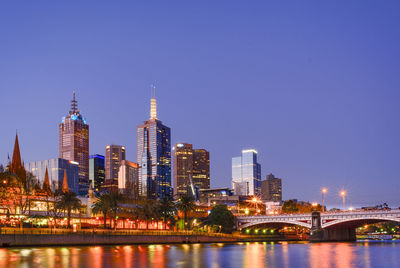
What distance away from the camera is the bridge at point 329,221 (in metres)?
148

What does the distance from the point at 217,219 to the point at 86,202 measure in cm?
4946

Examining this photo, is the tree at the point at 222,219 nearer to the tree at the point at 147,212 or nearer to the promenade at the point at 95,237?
the promenade at the point at 95,237

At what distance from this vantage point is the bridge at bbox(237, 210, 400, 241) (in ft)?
485

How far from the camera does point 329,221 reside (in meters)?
164

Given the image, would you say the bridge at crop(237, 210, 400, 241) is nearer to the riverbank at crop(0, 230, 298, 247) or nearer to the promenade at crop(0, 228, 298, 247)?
the riverbank at crop(0, 230, 298, 247)

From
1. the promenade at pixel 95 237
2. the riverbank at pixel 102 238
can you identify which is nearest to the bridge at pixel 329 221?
the riverbank at pixel 102 238

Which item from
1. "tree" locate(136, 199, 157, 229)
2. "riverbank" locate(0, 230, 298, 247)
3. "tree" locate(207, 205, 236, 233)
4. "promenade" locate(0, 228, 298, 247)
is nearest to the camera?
"riverbank" locate(0, 230, 298, 247)

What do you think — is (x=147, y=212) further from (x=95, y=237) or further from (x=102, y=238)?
(x=95, y=237)

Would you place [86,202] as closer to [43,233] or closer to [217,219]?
[217,219]

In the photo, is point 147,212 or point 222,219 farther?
point 222,219

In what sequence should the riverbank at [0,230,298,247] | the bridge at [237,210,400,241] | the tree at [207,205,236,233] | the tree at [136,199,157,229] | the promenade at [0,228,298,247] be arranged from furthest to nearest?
the tree at [207,205,236,233] → the tree at [136,199,157,229] → the bridge at [237,210,400,241] → the promenade at [0,228,298,247] → the riverbank at [0,230,298,247]

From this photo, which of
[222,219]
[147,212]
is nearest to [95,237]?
[147,212]

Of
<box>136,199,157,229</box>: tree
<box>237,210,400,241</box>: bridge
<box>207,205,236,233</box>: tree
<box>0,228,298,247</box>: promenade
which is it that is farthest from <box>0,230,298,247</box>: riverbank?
<box>237,210,400,241</box>: bridge

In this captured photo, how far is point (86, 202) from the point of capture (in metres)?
187
